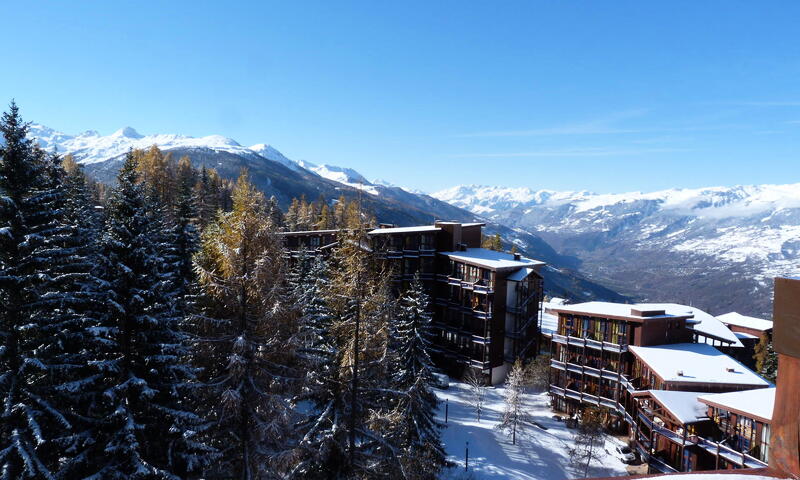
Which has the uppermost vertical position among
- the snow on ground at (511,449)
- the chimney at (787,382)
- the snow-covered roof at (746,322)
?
the chimney at (787,382)

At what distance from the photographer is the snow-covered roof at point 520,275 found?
145ft

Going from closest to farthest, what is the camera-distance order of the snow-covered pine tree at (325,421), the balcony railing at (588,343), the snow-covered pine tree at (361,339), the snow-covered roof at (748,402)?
the snow-covered pine tree at (325,421)
the snow-covered pine tree at (361,339)
the snow-covered roof at (748,402)
the balcony railing at (588,343)

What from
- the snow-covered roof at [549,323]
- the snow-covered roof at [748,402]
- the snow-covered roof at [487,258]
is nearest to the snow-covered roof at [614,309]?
the snow-covered roof at [487,258]

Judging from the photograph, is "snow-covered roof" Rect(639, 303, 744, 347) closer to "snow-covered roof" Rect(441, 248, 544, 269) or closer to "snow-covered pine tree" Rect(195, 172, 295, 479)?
"snow-covered roof" Rect(441, 248, 544, 269)

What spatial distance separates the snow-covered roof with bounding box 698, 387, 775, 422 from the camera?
23.9 meters

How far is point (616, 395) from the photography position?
36.4 meters

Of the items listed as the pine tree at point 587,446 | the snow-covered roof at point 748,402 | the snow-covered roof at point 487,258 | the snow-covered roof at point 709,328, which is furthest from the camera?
the snow-covered roof at point 487,258

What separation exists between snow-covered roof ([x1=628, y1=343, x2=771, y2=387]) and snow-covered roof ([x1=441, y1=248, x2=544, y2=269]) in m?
13.4

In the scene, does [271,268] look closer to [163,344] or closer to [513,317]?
[163,344]

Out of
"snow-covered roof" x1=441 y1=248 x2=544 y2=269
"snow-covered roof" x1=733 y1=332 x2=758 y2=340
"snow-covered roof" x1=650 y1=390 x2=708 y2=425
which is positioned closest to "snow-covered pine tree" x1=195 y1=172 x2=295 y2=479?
"snow-covered roof" x1=650 y1=390 x2=708 y2=425

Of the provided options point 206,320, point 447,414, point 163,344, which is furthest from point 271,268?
point 447,414

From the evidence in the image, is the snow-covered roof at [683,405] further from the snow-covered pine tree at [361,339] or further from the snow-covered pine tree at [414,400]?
the snow-covered pine tree at [361,339]

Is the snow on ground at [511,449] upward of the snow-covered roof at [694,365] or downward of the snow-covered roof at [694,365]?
downward

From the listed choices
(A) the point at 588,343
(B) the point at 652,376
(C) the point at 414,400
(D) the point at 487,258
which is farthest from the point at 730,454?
(D) the point at 487,258
